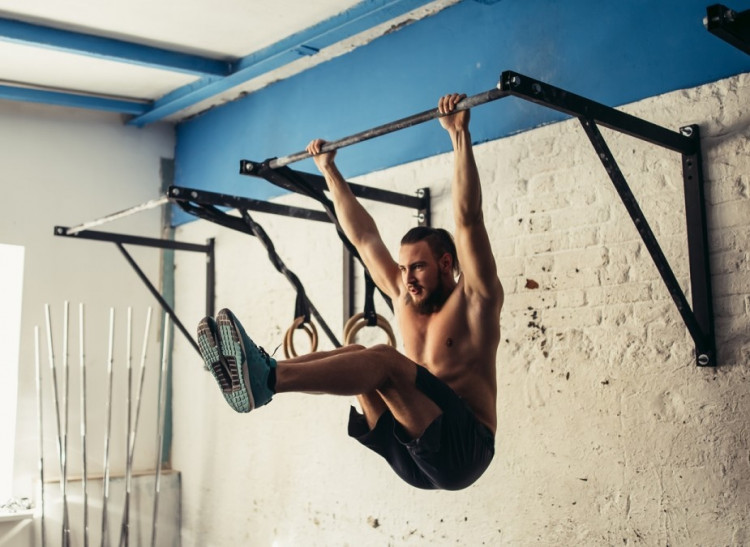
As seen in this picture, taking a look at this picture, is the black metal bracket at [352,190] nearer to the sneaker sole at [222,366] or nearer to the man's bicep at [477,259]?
the man's bicep at [477,259]

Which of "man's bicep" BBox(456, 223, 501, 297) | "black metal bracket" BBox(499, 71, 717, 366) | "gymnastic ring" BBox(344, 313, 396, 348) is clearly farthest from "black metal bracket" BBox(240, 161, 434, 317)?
"black metal bracket" BBox(499, 71, 717, 366)

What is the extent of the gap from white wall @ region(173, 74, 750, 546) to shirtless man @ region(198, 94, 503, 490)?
486 millimetres

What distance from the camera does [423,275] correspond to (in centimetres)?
339

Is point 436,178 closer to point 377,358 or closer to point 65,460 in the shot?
point 377,358

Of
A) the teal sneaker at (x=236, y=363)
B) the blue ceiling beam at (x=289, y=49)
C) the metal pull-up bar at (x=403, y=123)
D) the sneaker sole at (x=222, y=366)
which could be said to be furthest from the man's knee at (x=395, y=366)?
the blue ceiling beam at (x=289, y=49)

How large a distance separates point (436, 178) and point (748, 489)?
205 cm

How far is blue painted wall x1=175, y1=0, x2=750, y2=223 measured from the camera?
11.0 feet

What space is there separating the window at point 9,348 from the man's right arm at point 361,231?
2.73 metres

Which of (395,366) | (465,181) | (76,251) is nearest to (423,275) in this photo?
(465,181)

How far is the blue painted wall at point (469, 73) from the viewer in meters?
3.34

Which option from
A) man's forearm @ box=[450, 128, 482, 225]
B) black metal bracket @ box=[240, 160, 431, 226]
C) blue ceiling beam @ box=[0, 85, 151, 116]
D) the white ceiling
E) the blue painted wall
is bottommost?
man's forearm @ box=[450, 128, 482, 225]

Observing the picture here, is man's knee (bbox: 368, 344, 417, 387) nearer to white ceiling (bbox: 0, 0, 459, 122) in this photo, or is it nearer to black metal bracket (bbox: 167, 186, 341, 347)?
black metal bracket (bbox: 167, 186, 341, 347)

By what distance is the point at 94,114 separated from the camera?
19.5 ft

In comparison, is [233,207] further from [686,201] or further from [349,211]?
[686,201]
